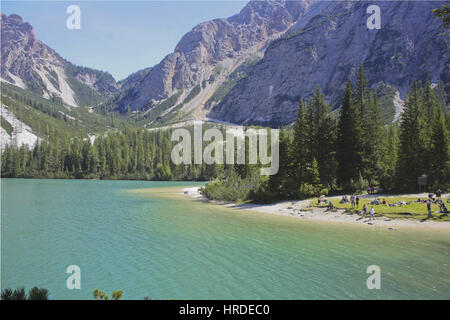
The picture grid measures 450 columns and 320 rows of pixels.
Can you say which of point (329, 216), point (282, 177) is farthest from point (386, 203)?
point (282, 177)

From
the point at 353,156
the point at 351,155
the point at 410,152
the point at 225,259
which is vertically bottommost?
the point at 225,259

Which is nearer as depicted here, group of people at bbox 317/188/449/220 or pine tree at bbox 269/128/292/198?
group of people at bbox 317/188/449/220

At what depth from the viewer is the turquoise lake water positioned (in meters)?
15.7

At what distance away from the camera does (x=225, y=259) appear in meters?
21.1

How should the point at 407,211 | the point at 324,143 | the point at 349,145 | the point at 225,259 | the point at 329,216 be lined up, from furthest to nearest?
the point at 324,143 < the point at 349,145 < the point at 329,216 < the point at 407,211 < the point at 225,259

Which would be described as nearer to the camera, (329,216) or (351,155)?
(329,216)

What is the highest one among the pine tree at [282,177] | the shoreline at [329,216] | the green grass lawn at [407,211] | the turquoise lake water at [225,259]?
the pine tree at [282,177]

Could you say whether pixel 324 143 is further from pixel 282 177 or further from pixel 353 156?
pixel 282 177

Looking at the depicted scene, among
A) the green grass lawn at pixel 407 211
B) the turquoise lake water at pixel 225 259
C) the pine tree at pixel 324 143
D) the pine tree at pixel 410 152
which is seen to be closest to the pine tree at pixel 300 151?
the pine tree at pixel 324 143

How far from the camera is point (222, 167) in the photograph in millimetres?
142875

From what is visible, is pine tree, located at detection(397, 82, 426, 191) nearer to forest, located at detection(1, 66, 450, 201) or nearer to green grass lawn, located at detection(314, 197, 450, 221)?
forest, located at detection(1, 66, 450, 201)

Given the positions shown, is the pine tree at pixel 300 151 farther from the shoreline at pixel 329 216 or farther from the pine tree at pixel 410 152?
A: the pine tree at pixel 410 152

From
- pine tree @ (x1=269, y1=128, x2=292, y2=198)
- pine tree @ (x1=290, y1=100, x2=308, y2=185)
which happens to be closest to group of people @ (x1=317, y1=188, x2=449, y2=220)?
pine tree @ (x1=290, y1=100, x2=308, y2=185)

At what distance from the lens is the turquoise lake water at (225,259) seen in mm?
15703
